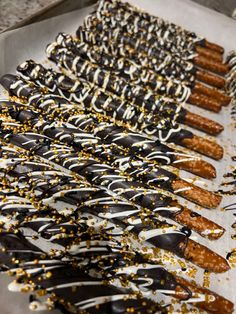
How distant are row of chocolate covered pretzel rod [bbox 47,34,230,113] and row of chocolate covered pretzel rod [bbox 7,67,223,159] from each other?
8.1 inches

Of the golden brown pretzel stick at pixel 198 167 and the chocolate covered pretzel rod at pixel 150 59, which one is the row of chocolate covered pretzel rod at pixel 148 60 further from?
the golden brown pretzel stick at pixel 198 167

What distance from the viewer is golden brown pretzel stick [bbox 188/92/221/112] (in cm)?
349

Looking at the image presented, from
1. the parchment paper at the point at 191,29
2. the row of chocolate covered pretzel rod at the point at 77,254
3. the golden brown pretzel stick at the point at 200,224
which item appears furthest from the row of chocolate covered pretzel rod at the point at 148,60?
the row of chocolate covered pretzel rod at the point at 77,254

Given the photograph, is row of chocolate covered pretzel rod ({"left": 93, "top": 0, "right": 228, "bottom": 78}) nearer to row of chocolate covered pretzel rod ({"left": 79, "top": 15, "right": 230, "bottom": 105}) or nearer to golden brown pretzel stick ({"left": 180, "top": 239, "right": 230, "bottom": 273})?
row of chocolate covered pretzel rod ({"left": 79, "top": 15, "right": 230, "bottom": 105})

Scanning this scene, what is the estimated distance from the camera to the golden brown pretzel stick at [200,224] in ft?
8.05

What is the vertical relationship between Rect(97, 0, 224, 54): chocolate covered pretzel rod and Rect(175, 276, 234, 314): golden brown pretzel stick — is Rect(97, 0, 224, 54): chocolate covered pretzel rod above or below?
above

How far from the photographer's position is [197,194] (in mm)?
2652

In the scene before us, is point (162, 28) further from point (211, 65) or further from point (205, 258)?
point (205, 258)

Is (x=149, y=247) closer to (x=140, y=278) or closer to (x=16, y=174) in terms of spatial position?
(x=140, y=278)

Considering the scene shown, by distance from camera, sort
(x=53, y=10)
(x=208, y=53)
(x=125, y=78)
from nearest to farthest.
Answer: (x=125, y=78), (x=53, y=10), (x=208, y=53)

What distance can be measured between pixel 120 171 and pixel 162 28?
2150mm

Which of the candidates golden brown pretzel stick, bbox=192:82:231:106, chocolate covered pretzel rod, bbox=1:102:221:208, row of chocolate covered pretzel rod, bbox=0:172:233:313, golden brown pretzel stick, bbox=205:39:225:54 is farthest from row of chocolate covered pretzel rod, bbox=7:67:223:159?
golden brown pretzel stick, bbox=205:39:225:54

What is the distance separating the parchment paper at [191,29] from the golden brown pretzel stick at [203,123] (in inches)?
3.8

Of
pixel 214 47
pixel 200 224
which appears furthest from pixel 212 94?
pixel 200 224
